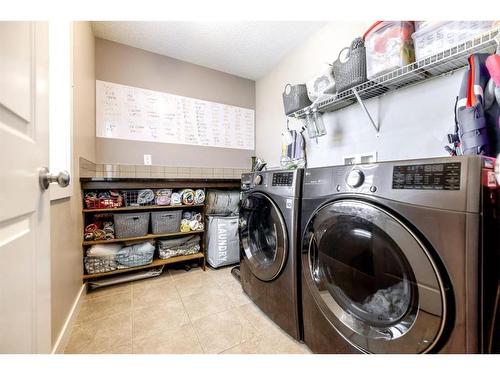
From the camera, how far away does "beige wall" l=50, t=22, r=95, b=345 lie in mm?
972

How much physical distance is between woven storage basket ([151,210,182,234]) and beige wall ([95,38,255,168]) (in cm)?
59

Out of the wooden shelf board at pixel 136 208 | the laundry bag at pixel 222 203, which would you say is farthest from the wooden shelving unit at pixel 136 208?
the laundry bag at pixel 222 203

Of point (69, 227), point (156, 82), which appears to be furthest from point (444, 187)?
point (156, 82)

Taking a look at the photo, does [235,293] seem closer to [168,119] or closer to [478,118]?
[478,118]

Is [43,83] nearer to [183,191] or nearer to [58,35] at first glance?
[58,35]

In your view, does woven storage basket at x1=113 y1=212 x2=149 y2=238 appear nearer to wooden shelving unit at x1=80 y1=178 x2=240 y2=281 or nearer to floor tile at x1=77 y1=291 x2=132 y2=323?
wooden shelving unit at x1=80 y1=178 x2=240 y2=281

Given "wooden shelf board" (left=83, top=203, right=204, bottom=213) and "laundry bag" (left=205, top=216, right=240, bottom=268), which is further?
"laundry bag" (left=205, top=216, right=240, bottom=268)

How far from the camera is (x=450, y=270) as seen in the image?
54 centimetres

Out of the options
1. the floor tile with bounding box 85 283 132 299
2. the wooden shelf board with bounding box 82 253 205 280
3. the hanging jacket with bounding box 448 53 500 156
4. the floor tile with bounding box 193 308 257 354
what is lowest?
the floor tile with bounding box 193 308 257 354

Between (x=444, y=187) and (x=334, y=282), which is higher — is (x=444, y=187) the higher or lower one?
the higher one

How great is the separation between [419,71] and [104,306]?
242cm

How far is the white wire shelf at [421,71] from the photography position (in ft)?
2.56

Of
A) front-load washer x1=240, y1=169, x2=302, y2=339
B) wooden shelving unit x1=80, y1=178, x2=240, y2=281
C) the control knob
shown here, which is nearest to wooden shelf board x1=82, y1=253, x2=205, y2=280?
wooden shelving unit x1=80, y1=178, x2=240, y2=281
